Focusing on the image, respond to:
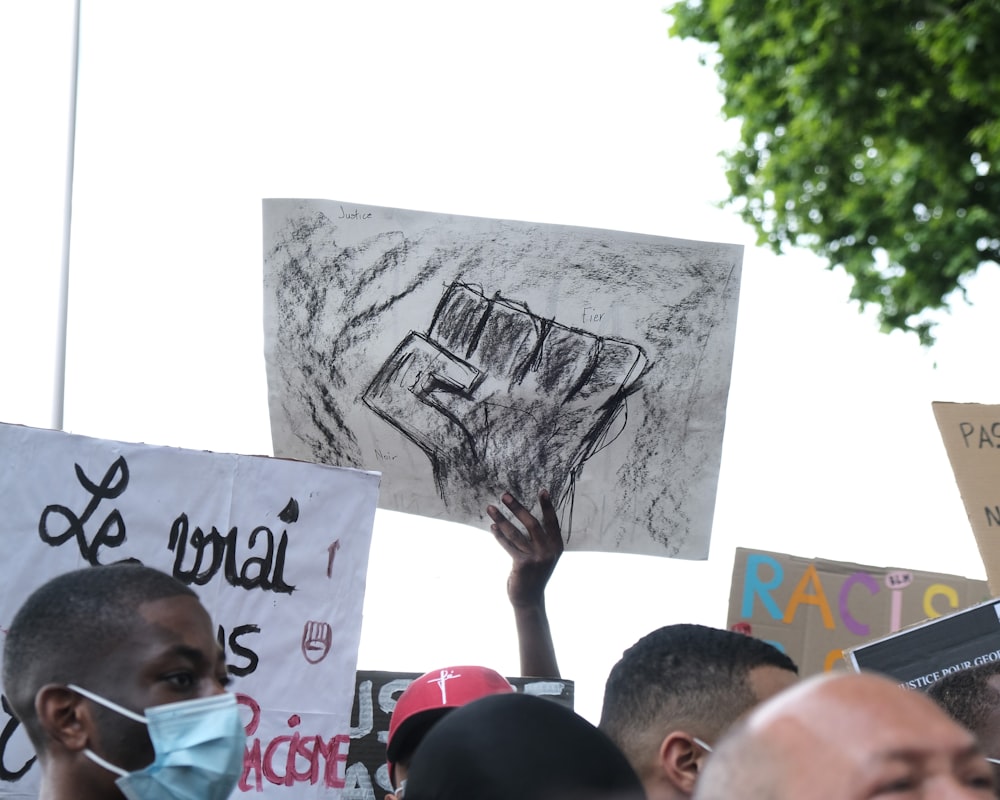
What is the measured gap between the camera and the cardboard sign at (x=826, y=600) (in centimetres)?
480

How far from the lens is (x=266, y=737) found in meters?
3.94

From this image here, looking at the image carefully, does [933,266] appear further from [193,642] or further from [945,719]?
[945,719]

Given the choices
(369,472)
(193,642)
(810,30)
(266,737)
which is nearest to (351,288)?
(369,472)

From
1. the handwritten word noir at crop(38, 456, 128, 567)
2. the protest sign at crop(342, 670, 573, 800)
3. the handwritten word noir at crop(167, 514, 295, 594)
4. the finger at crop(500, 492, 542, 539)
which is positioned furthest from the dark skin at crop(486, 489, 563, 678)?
the handwritten word noir at crop(38, 456, 128, 567)

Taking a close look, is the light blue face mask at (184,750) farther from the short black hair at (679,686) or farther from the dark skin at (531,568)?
the dark skin at (531,568)

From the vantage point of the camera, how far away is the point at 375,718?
14.5 ft

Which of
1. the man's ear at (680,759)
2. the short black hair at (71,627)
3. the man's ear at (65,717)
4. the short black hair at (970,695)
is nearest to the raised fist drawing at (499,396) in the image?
the short black hair at (970,695)

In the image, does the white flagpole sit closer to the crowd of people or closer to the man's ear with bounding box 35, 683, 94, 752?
the crowd of people

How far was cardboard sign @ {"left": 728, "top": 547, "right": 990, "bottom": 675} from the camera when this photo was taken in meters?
4.80

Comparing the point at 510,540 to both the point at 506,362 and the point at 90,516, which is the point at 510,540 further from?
the point at 90,516

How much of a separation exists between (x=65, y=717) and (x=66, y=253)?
4341mm

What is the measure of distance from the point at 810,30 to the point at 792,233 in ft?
3.54

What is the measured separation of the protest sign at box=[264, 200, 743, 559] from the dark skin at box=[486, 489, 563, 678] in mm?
66

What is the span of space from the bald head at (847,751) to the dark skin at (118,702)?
128 centimetres
